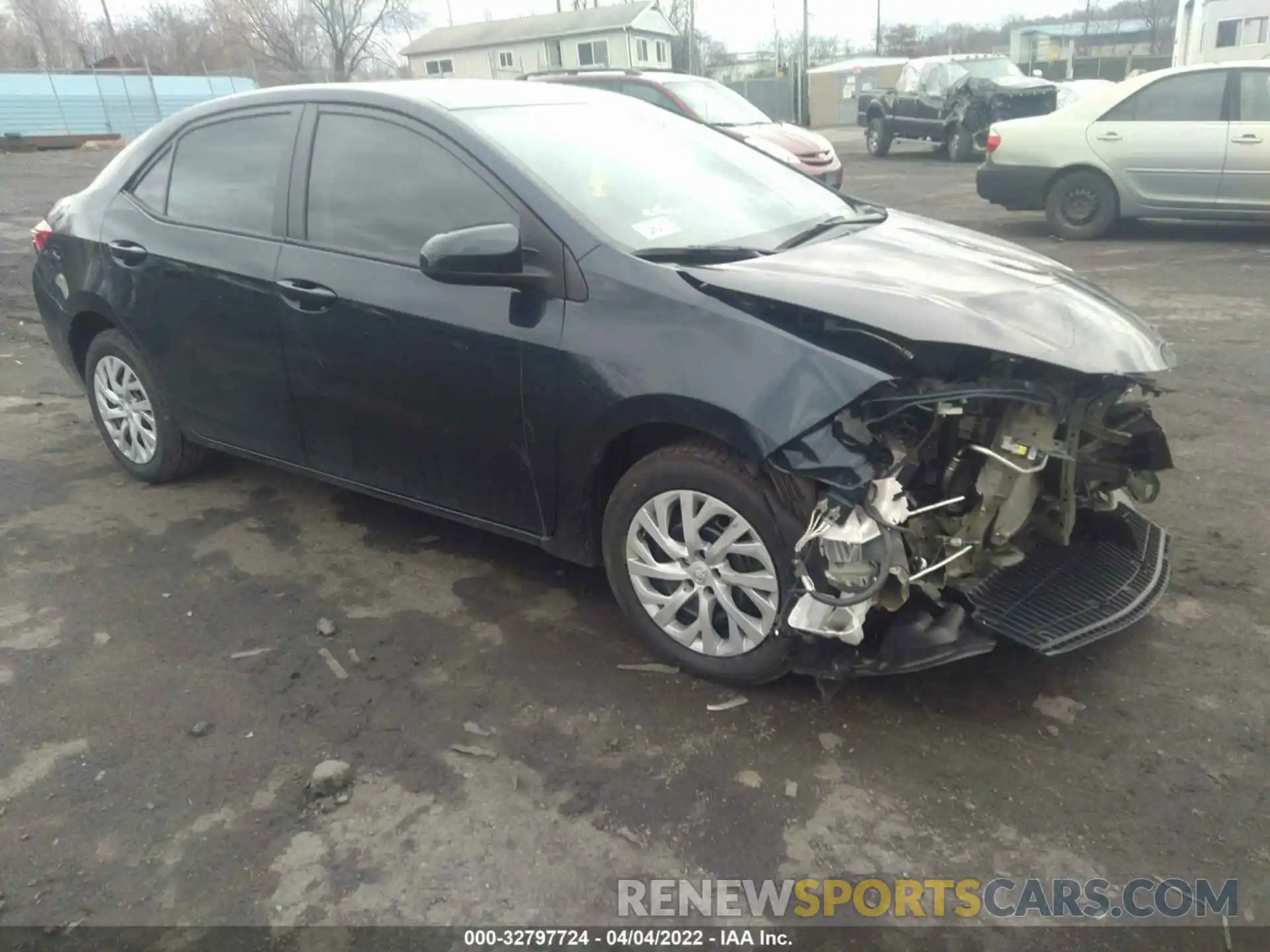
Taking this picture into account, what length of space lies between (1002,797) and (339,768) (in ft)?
5.87

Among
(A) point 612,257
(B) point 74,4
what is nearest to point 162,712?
(A) point 612,257

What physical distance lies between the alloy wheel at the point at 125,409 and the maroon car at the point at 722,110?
302 inches

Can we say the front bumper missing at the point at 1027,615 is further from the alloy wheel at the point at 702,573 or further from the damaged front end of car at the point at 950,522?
the alloy wheel at the point at 702,573

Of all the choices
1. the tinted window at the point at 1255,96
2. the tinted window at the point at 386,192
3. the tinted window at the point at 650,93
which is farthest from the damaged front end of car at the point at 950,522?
the tinted window at the point at 650,93

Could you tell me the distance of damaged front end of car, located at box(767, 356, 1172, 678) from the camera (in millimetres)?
2713

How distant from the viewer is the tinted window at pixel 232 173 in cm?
396

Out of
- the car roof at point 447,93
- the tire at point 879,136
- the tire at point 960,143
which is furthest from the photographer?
the tire at point 879,136

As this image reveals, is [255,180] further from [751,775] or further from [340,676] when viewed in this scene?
[751,775]

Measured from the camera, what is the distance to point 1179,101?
31.1 feet

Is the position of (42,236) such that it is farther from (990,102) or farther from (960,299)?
(990,102)

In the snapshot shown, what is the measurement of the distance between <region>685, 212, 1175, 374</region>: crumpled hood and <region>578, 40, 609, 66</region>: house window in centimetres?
4806

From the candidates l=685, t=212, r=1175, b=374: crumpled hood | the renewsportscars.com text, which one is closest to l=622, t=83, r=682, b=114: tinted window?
l=685, t=212, r=1175, b=374: crumpled hood

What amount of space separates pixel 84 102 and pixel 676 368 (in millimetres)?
33049

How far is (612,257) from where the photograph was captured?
122 inches
